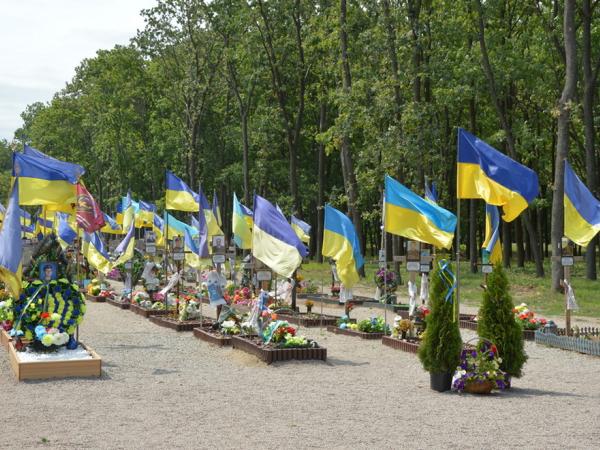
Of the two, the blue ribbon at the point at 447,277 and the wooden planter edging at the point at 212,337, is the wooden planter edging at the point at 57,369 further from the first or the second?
the blue ribbon at the point at 447,277

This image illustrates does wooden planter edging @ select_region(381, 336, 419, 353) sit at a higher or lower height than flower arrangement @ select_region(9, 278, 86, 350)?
lower

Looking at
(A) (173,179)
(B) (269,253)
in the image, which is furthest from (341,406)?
(A) (173,179)

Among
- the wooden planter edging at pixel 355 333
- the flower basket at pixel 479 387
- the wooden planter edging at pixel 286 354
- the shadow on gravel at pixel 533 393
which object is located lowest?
the shadow on gravel at pixel 533 393

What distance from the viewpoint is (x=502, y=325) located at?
12.8 m

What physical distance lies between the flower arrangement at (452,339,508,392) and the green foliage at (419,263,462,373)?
0.17m

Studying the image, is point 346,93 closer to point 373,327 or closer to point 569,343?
point 373,327

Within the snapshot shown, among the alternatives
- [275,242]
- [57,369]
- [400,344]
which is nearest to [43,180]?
[57,369]

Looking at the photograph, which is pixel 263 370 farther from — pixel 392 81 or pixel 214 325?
pixel 392 81

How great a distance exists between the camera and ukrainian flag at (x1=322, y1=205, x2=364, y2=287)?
19703 millimetres

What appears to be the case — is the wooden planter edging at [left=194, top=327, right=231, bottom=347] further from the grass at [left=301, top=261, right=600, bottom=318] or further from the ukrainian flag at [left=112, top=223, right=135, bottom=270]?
the grass at [left=301, top=261, right=600, bottom=318]

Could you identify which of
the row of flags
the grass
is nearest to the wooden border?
the row of flags

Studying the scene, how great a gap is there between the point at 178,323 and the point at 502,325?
10727 millimetres

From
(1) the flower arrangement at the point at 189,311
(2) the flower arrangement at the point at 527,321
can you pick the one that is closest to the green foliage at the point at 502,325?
(2) the flower arrangement at the point at 527,321

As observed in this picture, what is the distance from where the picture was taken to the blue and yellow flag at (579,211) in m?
17.2
